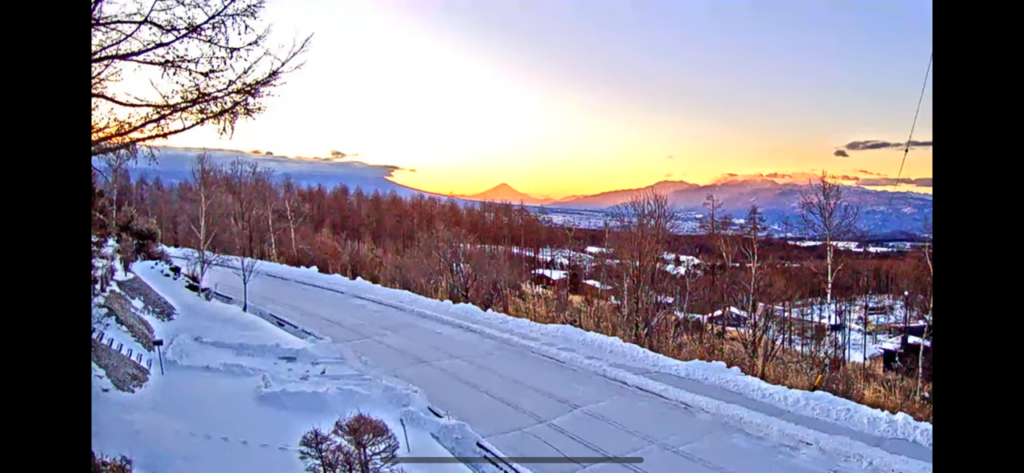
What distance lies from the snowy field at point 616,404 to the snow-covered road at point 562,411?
0.04 feet

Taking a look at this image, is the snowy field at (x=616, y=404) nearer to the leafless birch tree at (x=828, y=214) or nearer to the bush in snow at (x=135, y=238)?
the bush in snow at (x=135, y=238)

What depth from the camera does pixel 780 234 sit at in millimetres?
15742

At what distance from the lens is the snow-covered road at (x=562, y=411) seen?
465 cm

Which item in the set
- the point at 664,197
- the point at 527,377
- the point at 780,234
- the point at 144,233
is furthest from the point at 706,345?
the point at 144,233

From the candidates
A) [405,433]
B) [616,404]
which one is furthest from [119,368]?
[616,404]

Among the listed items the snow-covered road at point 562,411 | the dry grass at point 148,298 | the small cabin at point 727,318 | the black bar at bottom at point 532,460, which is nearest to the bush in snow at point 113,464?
the black bar at bottom at point 532,460

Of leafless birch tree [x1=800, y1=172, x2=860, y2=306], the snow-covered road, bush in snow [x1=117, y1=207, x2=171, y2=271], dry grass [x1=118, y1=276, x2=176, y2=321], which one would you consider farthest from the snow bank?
leafless birch tree [x1=800, y1=172, x2=860, y2=306]

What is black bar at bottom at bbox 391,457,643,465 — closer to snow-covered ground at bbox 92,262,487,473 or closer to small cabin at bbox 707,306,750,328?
snow-covered ground at bbox 92,262,487,473

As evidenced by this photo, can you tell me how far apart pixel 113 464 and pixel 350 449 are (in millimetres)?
1300

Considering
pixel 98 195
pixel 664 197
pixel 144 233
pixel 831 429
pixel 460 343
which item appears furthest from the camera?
pixel 144 233

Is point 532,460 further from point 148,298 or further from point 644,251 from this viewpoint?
point 148,298
